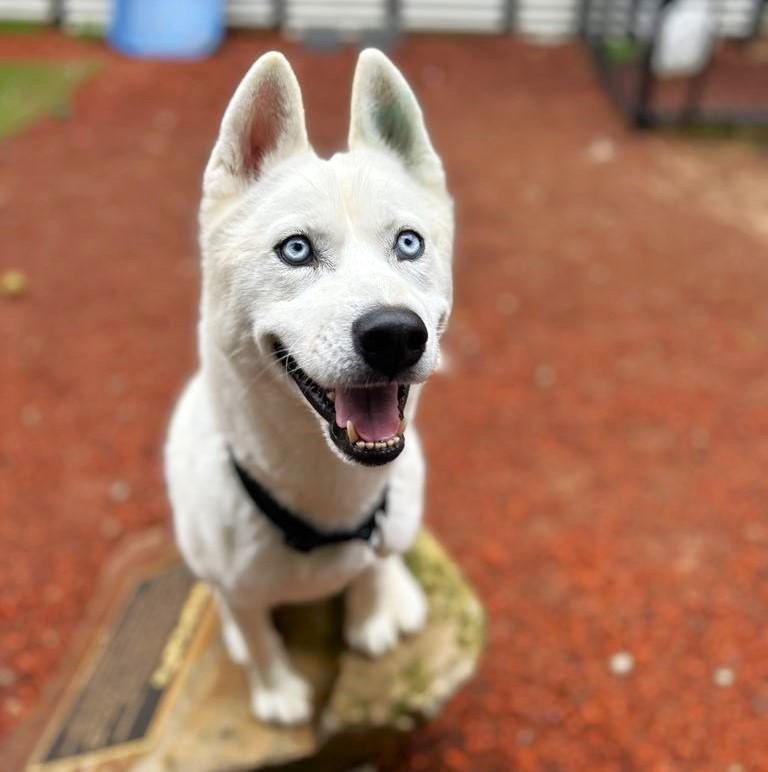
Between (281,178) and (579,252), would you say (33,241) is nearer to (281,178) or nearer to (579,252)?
(579,252)

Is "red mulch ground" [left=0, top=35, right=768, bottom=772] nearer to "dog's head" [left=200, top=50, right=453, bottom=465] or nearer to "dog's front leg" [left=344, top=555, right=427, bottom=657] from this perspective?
"dog's front leg" [left=344, top=555, right=427, bottom=657]

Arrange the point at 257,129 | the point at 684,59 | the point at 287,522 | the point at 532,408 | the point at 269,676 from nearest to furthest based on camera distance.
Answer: the point at 257,129, the point at 287,522, the point at 269,676, the point at 532,408, the point at 684,59

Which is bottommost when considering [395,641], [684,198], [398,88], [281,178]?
[684,198]

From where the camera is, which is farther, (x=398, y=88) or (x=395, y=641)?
(x=395, y=641)

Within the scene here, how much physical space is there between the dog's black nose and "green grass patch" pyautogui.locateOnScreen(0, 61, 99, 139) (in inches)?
211

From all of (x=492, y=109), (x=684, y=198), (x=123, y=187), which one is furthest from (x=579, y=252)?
(x=123, y=187)

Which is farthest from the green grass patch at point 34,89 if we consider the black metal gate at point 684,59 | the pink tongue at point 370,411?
the pink tongue at point 370,411

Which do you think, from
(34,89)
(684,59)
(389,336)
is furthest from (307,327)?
(684,59)

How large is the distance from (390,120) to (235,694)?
144cm

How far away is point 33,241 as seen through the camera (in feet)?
15.8

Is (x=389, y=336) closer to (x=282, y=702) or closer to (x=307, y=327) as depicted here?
(x=307, y=327)

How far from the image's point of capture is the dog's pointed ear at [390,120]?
60.0 inches

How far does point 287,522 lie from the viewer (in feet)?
5.66

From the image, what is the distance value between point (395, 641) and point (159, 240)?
320 centimetres
